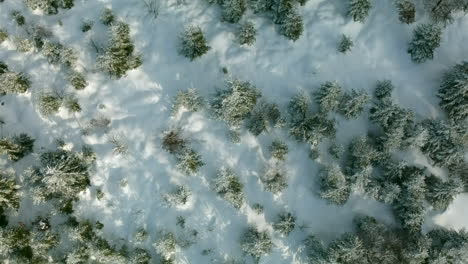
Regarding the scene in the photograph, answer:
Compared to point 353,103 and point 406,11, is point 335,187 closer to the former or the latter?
point 353,103

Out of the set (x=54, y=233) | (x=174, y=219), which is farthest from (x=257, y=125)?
(x=54, y=233)

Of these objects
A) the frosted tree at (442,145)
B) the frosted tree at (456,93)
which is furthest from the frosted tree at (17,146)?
the frosted tree at (456,93)

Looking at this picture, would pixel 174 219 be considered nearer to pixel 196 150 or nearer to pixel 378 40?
pixel 196 150

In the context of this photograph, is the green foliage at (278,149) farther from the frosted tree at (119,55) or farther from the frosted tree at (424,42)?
the frosted tree at (424,42)

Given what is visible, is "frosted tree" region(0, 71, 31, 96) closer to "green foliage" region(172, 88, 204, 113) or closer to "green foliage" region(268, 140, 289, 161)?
"green foliage" region(172, 88, 204, 113)

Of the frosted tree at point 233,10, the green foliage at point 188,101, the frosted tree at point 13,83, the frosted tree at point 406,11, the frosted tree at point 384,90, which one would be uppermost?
the frosted tree at point 406,11

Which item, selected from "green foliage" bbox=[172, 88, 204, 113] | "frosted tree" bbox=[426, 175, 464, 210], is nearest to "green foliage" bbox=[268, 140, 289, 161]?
"green foliage" bbox=[172, 88, 204, 113]
